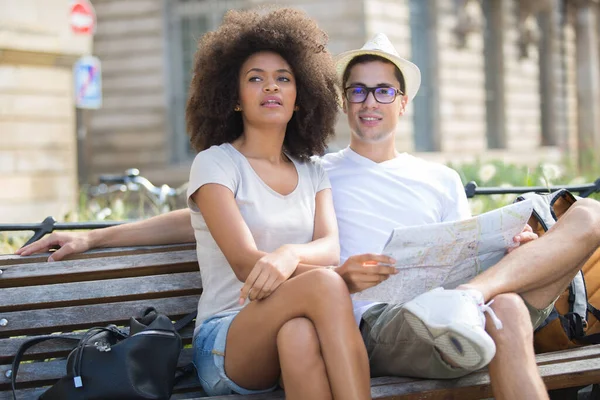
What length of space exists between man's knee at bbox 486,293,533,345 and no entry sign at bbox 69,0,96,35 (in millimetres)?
7918

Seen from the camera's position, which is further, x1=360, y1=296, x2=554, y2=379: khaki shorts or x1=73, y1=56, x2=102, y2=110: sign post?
x1=73, y1=56, x2=102, y2=110: sign post

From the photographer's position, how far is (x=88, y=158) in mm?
16484

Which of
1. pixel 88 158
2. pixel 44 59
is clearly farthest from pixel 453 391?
pixel 88 158

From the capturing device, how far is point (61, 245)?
12.7 ft

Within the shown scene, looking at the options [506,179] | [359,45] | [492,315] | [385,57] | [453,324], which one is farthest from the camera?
[359,45]

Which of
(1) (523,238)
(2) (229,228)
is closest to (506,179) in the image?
(1) (523,238)

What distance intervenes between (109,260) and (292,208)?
0.83 metres

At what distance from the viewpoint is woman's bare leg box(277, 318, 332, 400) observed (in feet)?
9.84

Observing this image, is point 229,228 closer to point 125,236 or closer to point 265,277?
point 265,277

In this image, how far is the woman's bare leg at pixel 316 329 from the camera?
3002 mm

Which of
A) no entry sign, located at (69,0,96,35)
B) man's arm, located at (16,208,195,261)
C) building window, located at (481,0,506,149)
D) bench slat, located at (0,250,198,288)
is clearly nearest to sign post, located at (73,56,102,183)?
no entry sign, located at (69,0,96,35)

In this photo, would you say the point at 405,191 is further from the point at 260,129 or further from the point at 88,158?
the point at 88,158

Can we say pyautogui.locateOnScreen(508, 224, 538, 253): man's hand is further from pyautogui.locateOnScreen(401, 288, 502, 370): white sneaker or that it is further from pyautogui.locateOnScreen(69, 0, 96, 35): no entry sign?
pyautogui.locateOnScreen(69, 0, 96, 35): no entry sign

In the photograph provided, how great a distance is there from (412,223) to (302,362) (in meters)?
1.06
